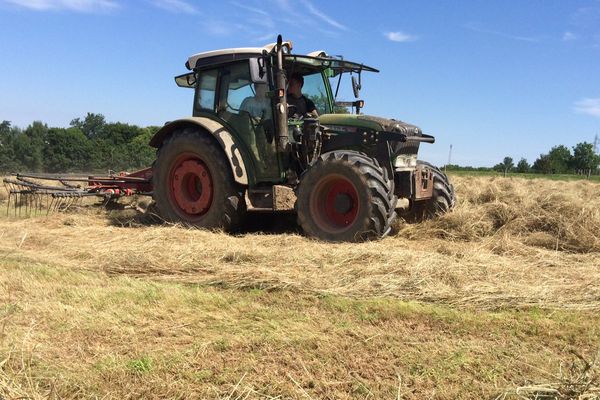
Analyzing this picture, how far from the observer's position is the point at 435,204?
6812 mm

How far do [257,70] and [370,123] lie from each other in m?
1.53

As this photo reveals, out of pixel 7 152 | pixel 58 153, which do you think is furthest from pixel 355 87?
pixel 58 153

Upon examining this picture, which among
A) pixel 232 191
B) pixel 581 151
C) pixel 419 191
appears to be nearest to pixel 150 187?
pixel 232 191

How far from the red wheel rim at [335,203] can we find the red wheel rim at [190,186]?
1722 mm

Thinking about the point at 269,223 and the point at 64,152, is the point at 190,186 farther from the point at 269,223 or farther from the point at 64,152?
the point at 64,152

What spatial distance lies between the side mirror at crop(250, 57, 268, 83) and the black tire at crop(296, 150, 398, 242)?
1189mm

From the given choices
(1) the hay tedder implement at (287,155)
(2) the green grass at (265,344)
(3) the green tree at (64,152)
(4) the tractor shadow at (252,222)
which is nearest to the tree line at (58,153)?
(3) the green tree at (64,152)

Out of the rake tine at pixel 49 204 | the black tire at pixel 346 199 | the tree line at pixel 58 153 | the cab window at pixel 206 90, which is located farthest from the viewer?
the tree line at pixel 58 153

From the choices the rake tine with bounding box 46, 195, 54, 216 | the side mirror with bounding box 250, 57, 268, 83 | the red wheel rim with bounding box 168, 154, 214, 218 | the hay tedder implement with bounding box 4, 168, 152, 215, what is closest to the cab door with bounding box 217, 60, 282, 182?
the side mirror with bounding box 250, 57, 268, 83

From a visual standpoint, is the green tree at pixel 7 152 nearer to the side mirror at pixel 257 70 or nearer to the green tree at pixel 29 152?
the green tree at pixel 29 152

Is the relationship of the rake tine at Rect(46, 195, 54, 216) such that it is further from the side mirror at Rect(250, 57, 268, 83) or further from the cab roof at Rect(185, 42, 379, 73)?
the side mirror at Rect(250, 57, 268, 83)

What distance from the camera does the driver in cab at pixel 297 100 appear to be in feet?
22.9

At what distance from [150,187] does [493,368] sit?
271 inches

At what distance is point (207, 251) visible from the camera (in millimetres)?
5070
